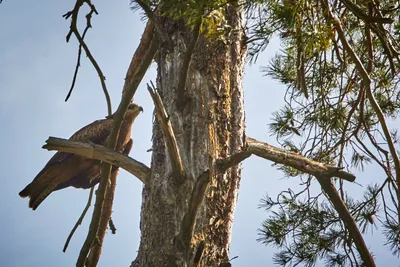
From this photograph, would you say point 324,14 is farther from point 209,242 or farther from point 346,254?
point 346,254

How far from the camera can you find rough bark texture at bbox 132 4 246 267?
2.33 m

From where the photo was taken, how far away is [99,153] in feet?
8.71

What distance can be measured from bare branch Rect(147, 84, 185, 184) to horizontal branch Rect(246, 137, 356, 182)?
533 mm

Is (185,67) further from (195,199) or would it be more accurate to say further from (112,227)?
(112,227)

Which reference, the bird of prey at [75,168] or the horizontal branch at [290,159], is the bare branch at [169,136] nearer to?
the horizontal branch at [290,159]

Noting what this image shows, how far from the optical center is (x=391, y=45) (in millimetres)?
3135

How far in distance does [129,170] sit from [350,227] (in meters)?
1.28

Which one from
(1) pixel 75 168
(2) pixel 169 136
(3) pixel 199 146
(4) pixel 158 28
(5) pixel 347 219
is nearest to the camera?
(2) pixel 169 136

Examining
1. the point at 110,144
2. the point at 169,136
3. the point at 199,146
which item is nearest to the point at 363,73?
the point at 199,146

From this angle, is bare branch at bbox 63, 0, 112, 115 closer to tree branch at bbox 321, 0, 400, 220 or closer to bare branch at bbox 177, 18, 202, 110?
bare branch at bbox 177, 18, 202, 110

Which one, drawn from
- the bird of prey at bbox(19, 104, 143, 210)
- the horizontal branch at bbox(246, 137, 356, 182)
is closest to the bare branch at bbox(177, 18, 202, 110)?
the horizontal branch at bbox(246, 137, 356, 182)

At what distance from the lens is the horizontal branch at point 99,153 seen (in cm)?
259

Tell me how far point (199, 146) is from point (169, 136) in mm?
382

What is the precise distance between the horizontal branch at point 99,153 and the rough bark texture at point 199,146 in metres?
0.10
